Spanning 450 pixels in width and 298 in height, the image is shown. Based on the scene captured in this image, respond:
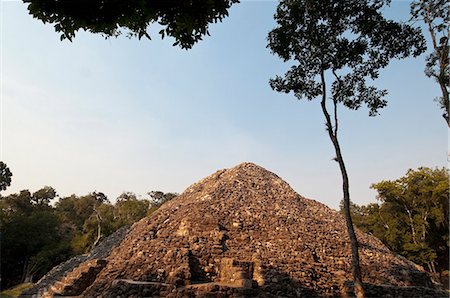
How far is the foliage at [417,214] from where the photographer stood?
91.7 ft

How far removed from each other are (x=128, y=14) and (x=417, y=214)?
33.1 meters

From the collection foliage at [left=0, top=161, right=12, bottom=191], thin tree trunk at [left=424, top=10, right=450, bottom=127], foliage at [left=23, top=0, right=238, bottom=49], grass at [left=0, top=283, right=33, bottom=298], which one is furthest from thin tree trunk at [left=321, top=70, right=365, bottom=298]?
foliage at [left=0, top=161, right=12, bottom=191]

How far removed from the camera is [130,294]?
996 centimetres

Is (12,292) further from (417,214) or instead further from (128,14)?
(417,214)

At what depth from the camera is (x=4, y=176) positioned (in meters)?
39.6

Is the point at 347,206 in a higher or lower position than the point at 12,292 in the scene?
higher

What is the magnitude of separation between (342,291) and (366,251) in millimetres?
4120

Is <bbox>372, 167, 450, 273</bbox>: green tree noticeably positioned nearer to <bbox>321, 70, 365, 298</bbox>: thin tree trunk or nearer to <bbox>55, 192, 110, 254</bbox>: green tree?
<bbox>321, 70, 365, 298</bbox>: thin tree trunk

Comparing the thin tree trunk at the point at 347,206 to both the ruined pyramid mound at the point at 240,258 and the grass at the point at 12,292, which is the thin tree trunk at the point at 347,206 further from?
the grass at the point at 12,292

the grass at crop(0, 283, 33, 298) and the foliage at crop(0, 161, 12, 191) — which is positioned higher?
the foliage at crop(0, 161, 12, 191)

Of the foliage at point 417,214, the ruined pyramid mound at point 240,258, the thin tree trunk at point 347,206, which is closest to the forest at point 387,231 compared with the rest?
the foliage at point 417,214

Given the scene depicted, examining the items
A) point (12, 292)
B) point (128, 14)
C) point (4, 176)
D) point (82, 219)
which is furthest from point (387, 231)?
point (4, 176)

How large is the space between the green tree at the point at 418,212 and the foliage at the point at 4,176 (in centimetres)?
4261

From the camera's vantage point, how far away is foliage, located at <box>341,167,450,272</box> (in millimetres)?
27953
